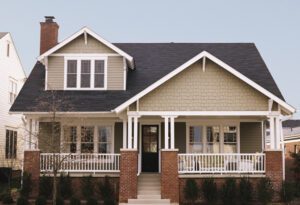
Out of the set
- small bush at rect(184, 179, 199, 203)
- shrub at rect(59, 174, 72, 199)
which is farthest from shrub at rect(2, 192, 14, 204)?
small bush at rect(184, 179, 199, 203)

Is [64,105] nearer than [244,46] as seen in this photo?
Yes

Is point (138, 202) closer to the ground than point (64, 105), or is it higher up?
closer to the ground

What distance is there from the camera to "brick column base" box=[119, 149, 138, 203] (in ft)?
70.8

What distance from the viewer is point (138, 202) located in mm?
21438

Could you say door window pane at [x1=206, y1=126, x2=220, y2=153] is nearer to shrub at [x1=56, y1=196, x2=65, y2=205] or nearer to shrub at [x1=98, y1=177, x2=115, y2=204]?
shrub at [x1=98, y1=177, x2=115, y2=204]

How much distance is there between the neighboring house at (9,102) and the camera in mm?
32344

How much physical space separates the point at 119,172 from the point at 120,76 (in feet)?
16.6

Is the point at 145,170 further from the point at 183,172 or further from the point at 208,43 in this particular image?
the point at 208,43

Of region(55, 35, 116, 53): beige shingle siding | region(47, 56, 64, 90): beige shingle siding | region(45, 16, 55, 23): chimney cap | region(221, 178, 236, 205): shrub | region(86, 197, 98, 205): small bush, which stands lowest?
region(86, 197, 98, 205): small bush

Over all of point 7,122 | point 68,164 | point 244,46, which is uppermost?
point 244,46

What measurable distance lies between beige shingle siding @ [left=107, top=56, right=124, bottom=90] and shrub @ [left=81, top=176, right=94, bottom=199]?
508 centimetres

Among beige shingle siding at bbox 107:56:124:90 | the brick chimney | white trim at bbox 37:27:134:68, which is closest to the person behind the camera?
white trim at bbox 37:27:134:68

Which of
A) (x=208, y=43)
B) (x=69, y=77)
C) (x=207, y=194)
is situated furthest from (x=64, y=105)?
(x=208, y=43)

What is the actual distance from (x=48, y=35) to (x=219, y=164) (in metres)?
12.3
